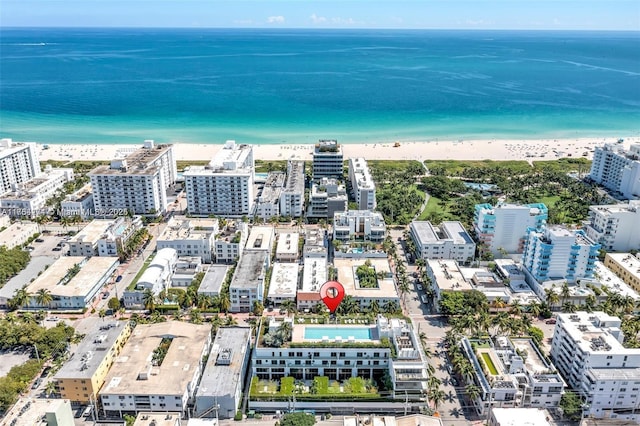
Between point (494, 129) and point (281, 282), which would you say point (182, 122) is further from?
point (281, 282)

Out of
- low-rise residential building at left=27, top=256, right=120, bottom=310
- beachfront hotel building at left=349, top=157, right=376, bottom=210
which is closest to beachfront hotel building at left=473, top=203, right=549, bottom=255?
beachfront hotel building at left=349, top=157, right=376, bottom=210

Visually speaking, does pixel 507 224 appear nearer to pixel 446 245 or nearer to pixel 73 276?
pixel 446 245

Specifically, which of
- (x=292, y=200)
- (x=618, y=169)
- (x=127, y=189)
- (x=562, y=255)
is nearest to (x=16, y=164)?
(x=127, y=189)

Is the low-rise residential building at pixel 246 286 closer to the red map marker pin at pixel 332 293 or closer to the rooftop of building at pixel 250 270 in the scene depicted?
the rooftop of building at pixel 250 270

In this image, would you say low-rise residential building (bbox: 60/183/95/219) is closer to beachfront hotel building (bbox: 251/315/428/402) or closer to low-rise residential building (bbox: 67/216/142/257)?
low-rise residential building (bbox: 67/216/142/257)

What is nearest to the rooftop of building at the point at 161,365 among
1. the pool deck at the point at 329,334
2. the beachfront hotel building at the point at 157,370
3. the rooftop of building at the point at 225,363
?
the beachfront hotel building at the point at 157,370

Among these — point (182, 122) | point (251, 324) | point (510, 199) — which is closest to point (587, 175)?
point (510, 199)
